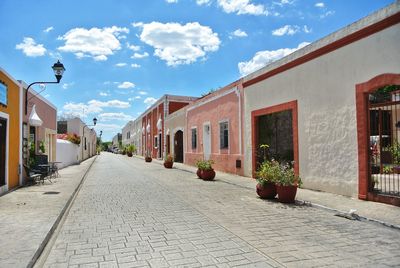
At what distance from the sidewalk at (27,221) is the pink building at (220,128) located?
8.13m

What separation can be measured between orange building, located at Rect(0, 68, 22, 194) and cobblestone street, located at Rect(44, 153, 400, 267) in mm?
3279

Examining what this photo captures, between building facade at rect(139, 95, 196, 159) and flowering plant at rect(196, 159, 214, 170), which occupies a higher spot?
building facade at rect(139, 95, 196, 159)

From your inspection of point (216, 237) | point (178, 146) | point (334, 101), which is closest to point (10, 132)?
point (216, 237)

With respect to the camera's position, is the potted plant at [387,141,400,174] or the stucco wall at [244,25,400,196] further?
the potted plant at [387,141,400,174]

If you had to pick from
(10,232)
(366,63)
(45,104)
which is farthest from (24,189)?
(366,63)

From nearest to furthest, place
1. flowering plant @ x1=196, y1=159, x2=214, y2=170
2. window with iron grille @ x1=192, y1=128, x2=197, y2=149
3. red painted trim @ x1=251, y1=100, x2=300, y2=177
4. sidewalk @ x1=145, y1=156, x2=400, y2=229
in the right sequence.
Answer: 1. sidewalk @ x1=145, y1=156, x2=400, y2=229
2. red painted trim @ x1=251, y1=100, x2=300, y2=177
3. flowering plant @ x1=196, y1=159, x2=214, y2=170
4. window with iron grille @ x1=192, y1=128, x2=197, y2=149

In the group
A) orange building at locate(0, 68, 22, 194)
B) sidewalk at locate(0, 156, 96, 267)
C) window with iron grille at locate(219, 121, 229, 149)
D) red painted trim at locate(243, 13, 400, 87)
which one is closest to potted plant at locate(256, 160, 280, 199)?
red painted trim at locate(243, 13, 400, 87)

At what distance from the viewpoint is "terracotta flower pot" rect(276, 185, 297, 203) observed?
8523 mm

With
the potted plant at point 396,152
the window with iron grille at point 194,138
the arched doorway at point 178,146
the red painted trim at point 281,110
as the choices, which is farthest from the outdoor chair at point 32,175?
the arched doorway at point 178,146

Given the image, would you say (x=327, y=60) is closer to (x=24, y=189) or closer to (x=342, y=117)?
(x=342, y=117)

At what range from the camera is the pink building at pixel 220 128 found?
52.2 feet

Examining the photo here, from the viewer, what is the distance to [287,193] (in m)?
8.52

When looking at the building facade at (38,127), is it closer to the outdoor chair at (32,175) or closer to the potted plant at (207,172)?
the outdoor chair at (32,175)

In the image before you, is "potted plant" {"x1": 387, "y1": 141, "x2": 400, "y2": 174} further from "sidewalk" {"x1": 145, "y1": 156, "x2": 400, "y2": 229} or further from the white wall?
the white wall
